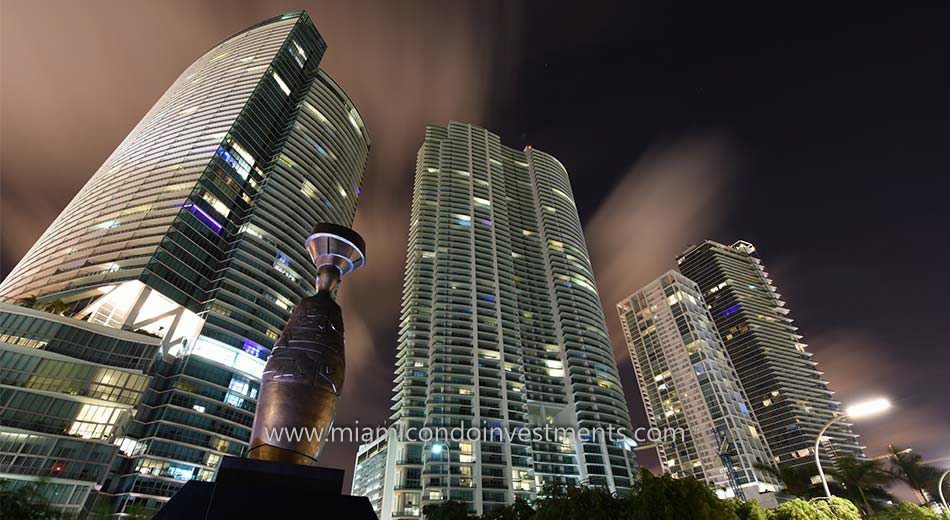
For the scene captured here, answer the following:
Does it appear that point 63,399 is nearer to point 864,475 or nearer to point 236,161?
point 236,161

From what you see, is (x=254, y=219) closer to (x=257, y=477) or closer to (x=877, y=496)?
(x=257, y=477)

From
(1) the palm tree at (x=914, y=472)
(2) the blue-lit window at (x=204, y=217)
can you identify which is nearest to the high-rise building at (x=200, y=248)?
(2) the blue-lit window at (x=204, y=217)

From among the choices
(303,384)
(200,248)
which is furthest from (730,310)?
(303,384)

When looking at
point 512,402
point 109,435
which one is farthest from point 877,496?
point 109,435

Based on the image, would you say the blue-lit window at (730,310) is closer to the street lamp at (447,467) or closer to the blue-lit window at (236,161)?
the street lamp at (447,467)

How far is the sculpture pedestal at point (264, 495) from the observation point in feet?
36.6

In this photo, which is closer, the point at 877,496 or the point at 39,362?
the point at 39,362

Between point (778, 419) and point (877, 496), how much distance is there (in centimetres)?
8973

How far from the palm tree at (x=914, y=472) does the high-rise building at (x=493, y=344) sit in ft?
145

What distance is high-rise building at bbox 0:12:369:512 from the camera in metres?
66.1

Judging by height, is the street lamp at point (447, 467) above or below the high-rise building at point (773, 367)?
below

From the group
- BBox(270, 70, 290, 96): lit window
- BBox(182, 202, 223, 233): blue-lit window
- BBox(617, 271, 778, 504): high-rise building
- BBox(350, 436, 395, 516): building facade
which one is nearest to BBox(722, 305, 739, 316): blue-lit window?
BBox(617, 271, 778, 504): high-rise building

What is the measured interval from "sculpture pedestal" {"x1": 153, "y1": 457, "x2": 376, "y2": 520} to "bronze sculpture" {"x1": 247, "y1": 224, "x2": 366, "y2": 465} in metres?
1.33

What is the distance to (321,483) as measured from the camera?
43.6 feet
